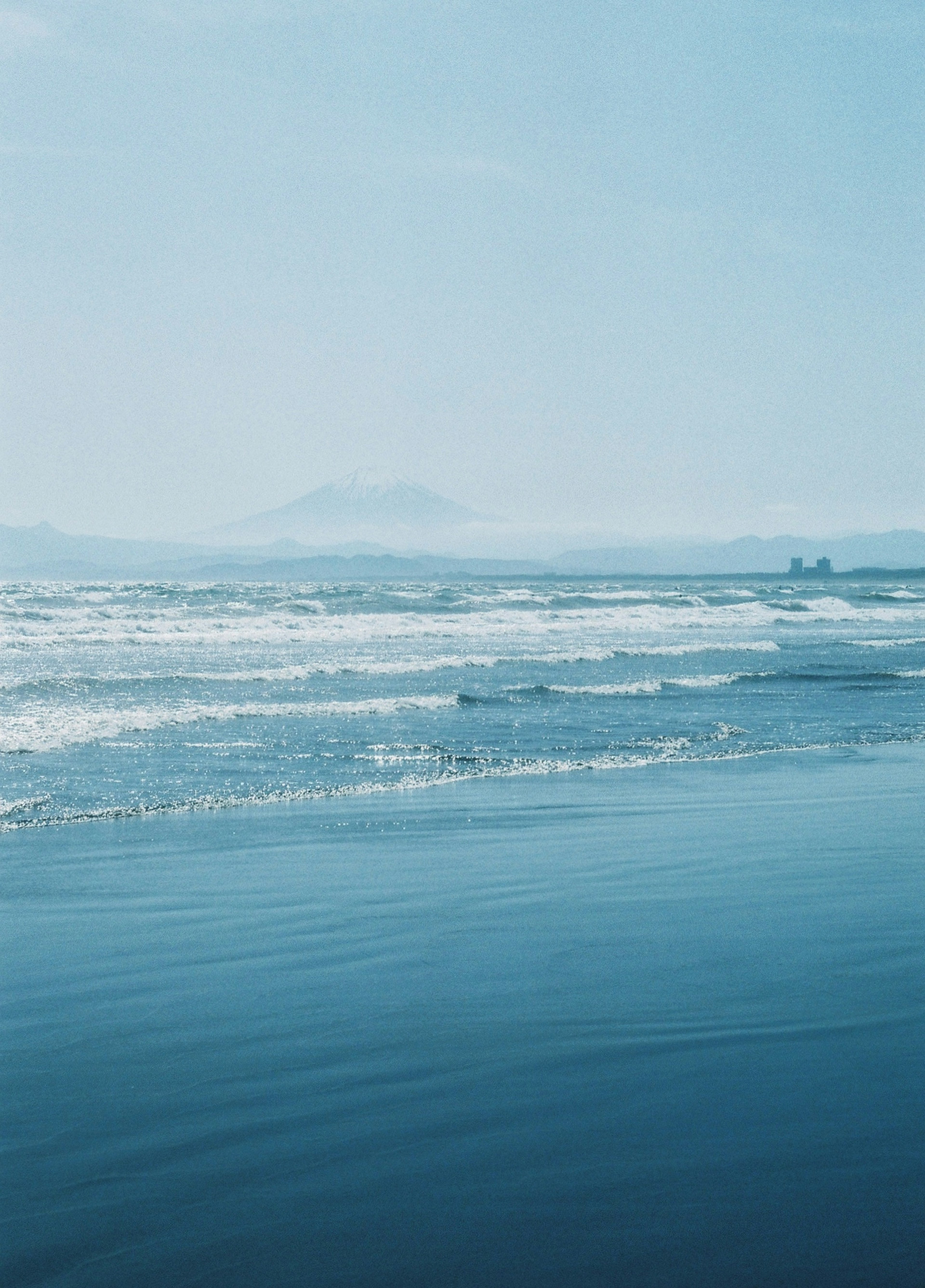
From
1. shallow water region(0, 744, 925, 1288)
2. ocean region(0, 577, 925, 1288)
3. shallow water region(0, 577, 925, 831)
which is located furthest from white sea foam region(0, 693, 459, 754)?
shallow water region(0, 744, 925, 1288)

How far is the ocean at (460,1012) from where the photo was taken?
3410 mm

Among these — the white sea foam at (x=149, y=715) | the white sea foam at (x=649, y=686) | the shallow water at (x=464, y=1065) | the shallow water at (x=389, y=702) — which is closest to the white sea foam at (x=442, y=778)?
the shallow water at (x=389, y=702)

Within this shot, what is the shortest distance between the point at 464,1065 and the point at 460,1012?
60 cm

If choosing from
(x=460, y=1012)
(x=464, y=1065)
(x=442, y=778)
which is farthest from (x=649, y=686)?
(x=464, y=1065)

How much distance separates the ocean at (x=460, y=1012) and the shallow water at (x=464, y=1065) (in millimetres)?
16

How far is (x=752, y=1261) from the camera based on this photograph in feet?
10.7

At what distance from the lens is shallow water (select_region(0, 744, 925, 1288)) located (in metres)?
3.36

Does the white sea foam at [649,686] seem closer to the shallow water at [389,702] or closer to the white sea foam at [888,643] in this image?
the shallow water at [389,702]

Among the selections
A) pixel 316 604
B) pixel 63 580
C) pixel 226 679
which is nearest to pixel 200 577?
pixel 63 580

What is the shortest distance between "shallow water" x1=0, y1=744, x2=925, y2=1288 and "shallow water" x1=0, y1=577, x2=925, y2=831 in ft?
11.7

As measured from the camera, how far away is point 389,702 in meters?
18.3

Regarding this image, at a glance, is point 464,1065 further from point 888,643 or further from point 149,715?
point 888,643

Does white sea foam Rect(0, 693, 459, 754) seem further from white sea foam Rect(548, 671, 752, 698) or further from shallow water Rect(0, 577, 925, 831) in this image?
Answer: white sea foam Rect(548, 671, 752, 698)

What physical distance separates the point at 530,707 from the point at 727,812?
8.32m
